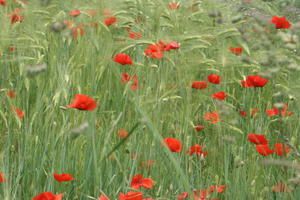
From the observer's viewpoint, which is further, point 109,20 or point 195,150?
point 109,20

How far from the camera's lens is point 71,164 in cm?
163

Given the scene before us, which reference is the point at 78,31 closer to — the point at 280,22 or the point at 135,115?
the point at 135,115

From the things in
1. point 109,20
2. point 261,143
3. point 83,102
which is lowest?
point 261,143

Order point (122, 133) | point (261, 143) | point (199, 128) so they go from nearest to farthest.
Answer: point (261, 143) → point (122, 133) → point (199, 128)

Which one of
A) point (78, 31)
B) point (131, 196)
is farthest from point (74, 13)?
point (131, 196)

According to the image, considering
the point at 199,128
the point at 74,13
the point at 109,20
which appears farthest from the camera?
the point at 109,20

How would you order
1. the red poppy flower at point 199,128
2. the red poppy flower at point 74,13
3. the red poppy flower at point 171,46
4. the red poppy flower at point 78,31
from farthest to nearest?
the red poppy flower at point 78,31, the red poppy flower at point 74,13, the red poppy flower at point 199,128, the red poppy flower at point 171,46

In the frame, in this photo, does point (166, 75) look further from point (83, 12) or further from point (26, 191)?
point (26, 191)

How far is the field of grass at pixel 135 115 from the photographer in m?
1.55

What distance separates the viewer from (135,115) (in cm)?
193

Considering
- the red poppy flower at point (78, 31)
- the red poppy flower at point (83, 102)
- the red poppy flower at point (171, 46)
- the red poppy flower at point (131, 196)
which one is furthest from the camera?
the red poppy flower at point (78, 31)

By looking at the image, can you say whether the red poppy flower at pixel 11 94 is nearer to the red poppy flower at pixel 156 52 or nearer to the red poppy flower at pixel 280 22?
the red poppy flower at pixel 156 52

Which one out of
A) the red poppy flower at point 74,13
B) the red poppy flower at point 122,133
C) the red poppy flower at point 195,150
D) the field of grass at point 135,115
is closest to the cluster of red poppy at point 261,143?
the field of grass at point 135,115

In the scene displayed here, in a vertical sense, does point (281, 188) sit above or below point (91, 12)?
below
